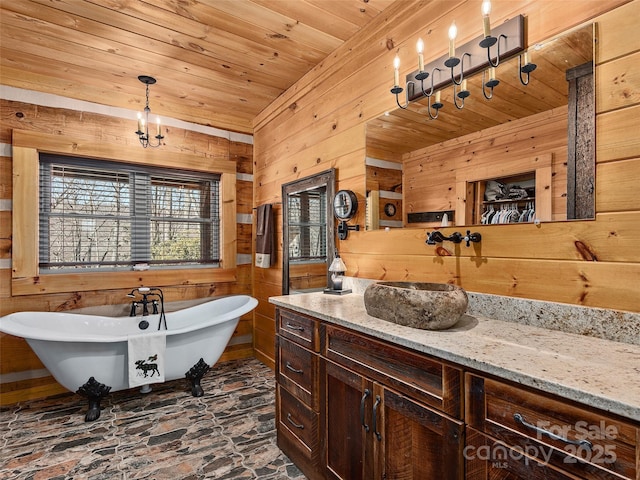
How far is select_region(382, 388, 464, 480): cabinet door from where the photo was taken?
110 cm

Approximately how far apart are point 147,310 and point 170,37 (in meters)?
2.37

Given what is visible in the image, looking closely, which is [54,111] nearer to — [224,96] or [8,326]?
[224,96]

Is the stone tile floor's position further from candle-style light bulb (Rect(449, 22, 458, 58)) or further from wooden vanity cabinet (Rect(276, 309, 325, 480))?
candle-style light bulb (Rect(449, 22, 458, 58))

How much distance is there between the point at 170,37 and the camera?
2.46 meters

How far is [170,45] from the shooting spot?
8.38 feet

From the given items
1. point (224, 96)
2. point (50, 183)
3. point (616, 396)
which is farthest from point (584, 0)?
point (50, 183)

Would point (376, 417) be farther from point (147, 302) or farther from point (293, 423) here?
point (147, 302)

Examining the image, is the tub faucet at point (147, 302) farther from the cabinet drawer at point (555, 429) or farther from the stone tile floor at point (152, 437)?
the cabinet drawer at point (555, 429)

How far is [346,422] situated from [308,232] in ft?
5.58

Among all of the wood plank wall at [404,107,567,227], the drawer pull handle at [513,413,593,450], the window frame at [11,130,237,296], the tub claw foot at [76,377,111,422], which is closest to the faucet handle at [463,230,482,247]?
the wood plank wall at [404,107,567,227]

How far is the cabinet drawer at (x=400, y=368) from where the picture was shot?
3.67 ft

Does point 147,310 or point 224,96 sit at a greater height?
point 224,96

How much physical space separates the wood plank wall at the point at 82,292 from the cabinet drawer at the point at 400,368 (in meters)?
2.52

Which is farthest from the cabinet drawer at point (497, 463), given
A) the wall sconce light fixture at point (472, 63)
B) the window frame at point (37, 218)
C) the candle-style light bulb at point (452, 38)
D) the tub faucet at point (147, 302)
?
the window frame at point (37, 218)
